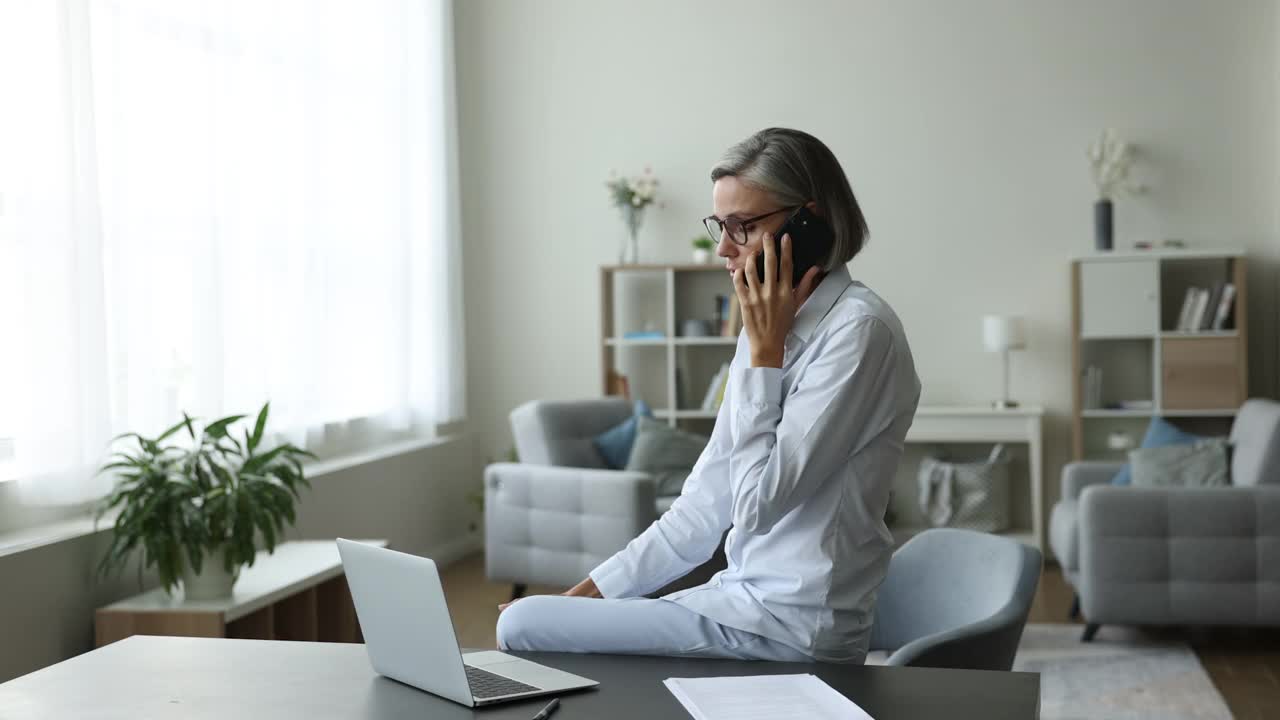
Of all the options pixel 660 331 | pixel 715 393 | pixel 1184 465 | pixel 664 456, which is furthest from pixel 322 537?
pixel 1184 465

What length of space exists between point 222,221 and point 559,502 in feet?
5.58

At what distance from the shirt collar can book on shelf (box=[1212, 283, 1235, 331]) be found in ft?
14.6

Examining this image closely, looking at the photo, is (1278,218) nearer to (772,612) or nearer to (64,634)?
(772,612)

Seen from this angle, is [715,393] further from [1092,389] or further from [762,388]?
[762,388]

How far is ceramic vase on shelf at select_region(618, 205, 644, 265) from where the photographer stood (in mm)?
6344

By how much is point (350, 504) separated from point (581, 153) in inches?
99.1

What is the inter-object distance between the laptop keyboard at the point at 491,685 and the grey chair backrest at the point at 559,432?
352 cm

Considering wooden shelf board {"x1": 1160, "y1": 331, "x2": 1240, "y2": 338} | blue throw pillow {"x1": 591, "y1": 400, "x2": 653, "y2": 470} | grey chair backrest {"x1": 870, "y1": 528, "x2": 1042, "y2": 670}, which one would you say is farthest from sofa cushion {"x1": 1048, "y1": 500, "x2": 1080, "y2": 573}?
grey chair backrest {"x1": 870, "y1": 528, "x2": 1042, "y2": 670}

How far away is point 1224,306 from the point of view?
5.55 meters

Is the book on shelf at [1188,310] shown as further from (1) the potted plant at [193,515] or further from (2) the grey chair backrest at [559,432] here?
(1) the potted plant at [193,515]

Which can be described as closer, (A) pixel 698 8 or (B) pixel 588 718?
(B) pixel 588 718

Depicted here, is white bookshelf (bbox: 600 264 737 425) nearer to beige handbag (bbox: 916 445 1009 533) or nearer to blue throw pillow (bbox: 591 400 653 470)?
blue throw pillow (bbox: 591 400 653 470)

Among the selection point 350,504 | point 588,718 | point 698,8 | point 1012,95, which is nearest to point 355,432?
point 350,504

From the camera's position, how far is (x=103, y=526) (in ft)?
11.3
